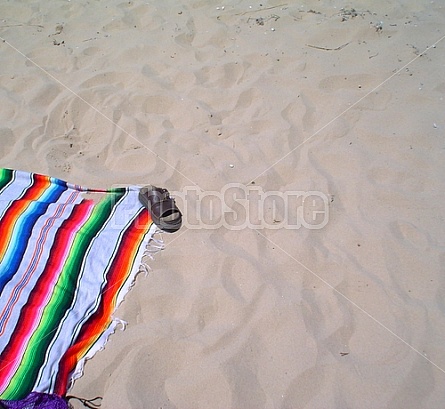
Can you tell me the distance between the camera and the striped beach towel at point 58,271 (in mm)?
1752

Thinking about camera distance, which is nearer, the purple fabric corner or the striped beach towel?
the purple fabric corner

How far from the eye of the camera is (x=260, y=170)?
8.31 feet

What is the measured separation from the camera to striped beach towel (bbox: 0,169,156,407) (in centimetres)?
175

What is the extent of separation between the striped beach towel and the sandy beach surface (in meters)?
0.11

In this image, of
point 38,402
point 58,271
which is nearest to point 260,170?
point 58,271

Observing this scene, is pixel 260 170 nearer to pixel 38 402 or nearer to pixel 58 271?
pixel 58 271

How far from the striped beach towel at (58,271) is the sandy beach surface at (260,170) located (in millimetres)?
108

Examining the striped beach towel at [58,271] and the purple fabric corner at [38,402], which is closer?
the purple fabric corner at [38,402]

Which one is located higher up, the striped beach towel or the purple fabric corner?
the striped beach towel

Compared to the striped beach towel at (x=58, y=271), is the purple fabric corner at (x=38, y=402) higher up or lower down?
lower down

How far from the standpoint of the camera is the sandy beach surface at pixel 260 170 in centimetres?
174

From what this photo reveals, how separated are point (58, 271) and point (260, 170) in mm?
1276

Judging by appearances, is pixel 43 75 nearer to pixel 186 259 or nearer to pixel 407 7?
pixel 186 259

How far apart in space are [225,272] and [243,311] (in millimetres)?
227
